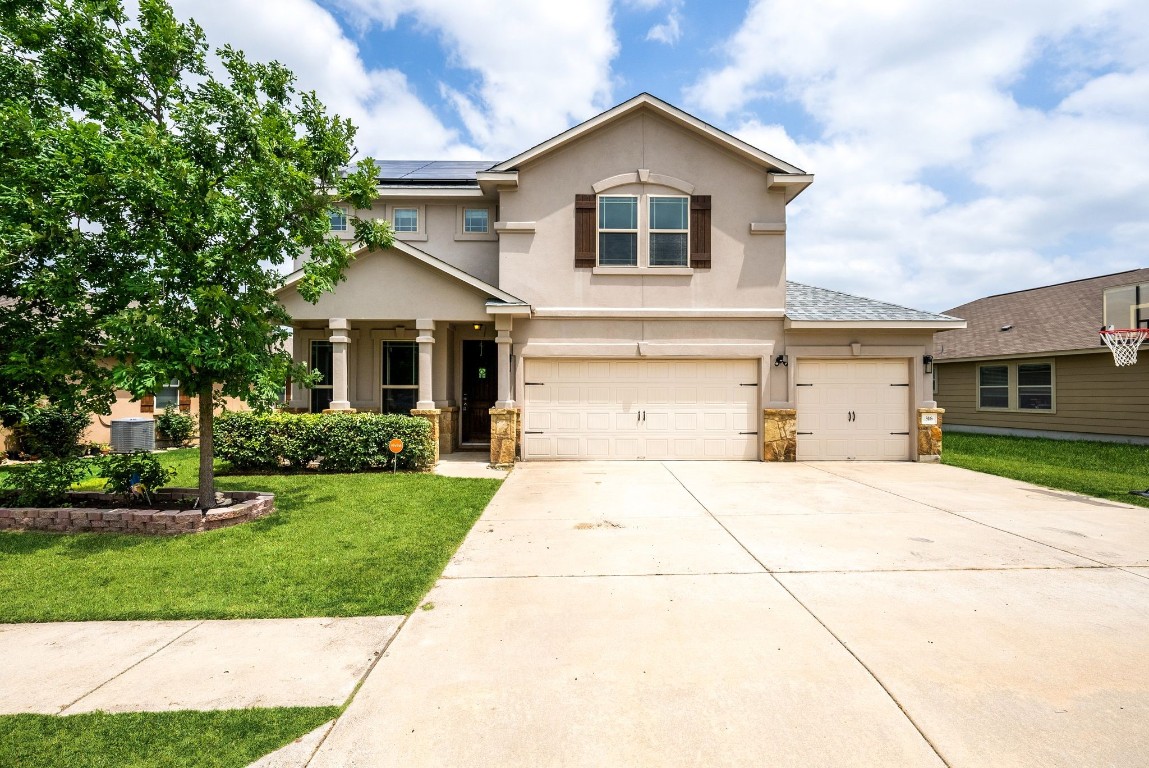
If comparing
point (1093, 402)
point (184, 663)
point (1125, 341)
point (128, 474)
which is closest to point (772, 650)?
point (184, 663)

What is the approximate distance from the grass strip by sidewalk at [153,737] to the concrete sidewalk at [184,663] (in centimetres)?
10

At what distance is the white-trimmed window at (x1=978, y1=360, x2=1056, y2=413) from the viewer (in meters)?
16.7

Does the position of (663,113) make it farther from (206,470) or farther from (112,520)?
(112,520)

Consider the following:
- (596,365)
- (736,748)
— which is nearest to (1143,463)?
(596,365)

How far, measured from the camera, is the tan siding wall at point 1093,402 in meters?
14.7

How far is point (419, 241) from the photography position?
44.0 ft

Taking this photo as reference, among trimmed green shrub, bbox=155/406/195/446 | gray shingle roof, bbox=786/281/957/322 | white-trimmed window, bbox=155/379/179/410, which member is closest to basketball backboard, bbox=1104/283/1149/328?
gray shingle roof, bbox=786/281/957/322

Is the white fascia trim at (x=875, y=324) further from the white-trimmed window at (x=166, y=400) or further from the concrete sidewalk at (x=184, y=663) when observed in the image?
the white-trimmed window at (x=166, y=400)

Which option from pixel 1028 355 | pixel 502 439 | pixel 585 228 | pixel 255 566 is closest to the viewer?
pixel 255 566

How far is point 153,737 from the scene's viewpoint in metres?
2.52

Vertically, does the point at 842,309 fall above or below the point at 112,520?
above

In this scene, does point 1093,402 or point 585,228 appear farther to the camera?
point 1093,402

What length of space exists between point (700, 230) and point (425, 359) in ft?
21.7

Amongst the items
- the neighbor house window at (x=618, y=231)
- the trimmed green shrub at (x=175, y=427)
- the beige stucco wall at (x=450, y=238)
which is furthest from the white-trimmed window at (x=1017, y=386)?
the trimmed green shrub at (x=175, y=427)
